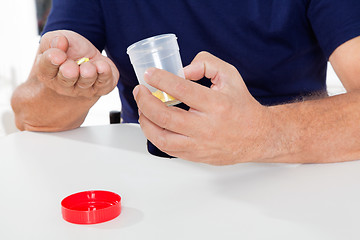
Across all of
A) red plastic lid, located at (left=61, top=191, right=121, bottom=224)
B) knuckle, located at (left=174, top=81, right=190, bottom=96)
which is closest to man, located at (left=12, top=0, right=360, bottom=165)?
knuckle, located at (left=174, top=81, right=190, bottom=96)

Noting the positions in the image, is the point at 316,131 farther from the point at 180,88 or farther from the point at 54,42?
the point at 54,42

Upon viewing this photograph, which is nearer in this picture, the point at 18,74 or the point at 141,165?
the point at 141,165

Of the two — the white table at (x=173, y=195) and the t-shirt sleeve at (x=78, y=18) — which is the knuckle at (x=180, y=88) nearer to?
the white table at (x=173, y=195)

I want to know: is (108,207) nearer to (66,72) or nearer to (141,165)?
(141,165)

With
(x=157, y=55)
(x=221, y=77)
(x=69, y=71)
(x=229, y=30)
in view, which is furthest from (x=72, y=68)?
(x=229, y=30)

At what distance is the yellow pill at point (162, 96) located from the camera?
0.75m

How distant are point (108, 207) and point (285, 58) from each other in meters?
0.87

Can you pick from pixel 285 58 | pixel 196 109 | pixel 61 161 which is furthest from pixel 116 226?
pixel 285 58

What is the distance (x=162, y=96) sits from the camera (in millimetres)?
757

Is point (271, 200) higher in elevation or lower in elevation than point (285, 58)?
lower

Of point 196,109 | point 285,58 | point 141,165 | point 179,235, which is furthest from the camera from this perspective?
point 285,58

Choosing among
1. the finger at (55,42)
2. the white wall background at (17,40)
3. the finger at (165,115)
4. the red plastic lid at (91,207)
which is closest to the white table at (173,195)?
the red plastic lid at (91,207)

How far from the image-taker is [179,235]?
621mm

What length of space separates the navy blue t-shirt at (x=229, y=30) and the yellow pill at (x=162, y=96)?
61 cm
